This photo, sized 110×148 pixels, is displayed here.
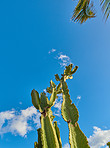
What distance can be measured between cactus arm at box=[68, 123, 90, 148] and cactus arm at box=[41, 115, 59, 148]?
23 centimetres

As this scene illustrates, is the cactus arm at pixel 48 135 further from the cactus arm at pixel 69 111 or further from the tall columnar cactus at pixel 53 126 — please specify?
the cactus arm at pixel 69 111

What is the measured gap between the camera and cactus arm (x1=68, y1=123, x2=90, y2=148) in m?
Answer: 1.61

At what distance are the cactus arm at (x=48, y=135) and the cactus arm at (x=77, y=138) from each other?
23 cm

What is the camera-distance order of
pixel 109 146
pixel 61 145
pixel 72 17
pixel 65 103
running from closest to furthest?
1. pixel 109 146
2. pixel 61 145
3. pixel 65 103
4. pixel 72 17

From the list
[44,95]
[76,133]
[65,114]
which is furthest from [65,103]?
[76,133]

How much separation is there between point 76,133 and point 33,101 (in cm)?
87

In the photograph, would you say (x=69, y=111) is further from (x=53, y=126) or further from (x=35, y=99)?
(x=35, y=99)

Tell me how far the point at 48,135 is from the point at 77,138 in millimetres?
421

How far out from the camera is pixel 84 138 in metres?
1.65

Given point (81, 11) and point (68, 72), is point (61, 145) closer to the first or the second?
point (68, 72)

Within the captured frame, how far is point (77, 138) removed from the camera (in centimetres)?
168

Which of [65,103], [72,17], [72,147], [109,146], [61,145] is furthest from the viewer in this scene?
[72,17]

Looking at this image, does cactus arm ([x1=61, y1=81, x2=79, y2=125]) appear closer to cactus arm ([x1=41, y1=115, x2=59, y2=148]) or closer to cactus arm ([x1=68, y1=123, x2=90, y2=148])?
cactus arm ([x1=68, y1=123, x2=90, y2=148])

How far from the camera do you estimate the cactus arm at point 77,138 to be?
1.61 m
